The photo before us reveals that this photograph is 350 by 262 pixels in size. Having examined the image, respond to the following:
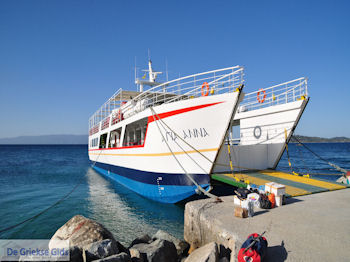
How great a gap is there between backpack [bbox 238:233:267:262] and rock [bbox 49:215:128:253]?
301 centimetres

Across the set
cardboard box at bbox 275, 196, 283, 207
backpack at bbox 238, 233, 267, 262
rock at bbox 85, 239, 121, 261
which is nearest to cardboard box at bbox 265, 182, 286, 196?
cardboard box at bbox 275, 196, 283, 207

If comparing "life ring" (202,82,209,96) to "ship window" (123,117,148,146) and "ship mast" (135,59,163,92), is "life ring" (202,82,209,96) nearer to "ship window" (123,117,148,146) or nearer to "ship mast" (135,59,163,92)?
"ship window" (123,117,148,146)

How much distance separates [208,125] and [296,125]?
5116 millimetres

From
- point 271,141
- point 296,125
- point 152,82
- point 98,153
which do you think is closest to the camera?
point 296,125

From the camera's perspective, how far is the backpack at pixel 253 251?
3.57 meters

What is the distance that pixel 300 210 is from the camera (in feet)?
19.2

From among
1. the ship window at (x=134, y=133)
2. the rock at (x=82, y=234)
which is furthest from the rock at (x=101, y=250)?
the ship window at (x=134, y=133)

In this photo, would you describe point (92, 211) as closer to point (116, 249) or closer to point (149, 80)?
point (116, 249)

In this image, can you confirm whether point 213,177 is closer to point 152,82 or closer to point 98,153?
point 152,82

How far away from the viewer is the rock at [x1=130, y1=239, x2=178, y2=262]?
5.01 m

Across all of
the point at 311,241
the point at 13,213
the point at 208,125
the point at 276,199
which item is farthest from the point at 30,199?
the point at 311,241

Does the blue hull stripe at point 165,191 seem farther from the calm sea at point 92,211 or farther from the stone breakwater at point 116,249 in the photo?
the stone breakwater at point 116,249

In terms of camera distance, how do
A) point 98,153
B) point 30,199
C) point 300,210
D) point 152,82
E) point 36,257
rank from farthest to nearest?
point 98,153 → point 152,82 → point 30,199 → point 300,210 → point 36,257

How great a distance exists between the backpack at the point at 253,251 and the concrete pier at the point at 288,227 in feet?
0.86
